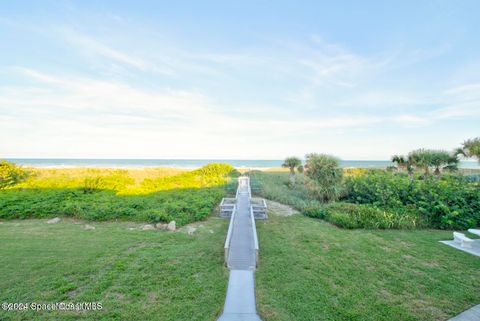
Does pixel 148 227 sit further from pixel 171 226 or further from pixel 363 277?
pixel 363 277

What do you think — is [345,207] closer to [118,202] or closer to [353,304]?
[353,304]

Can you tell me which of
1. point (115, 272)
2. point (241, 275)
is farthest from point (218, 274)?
point (115, 272)

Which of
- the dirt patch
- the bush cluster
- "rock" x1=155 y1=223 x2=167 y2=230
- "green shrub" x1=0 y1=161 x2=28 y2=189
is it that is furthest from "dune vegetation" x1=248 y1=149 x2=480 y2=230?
"green shrub" x1=0 y1=161 x2=28 y2=189

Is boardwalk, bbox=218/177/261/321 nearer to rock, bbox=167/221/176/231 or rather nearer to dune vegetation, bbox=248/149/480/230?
rock, bbox=167/221/176/231

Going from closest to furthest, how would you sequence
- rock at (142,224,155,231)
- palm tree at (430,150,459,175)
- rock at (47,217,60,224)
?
rock at (142,224,155,231), rock at (47,217,60,224), palm tree at (430,150,459,175)

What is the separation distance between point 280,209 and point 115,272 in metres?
8.03

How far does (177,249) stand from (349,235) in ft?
19.1

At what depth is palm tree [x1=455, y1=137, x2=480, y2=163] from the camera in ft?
34.7

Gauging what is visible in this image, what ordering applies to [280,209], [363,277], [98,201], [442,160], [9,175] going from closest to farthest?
[363,277] < [98,201] < [280,209] < [9,175] < [442,160]

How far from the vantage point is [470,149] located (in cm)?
1125

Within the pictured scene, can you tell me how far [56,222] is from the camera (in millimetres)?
7555

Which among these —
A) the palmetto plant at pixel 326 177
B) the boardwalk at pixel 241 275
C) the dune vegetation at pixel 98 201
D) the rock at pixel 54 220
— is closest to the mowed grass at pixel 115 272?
the boardwalk at pixel 241 275

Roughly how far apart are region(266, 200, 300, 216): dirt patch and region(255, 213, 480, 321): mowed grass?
9.68ft

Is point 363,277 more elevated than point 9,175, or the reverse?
point 9,175
